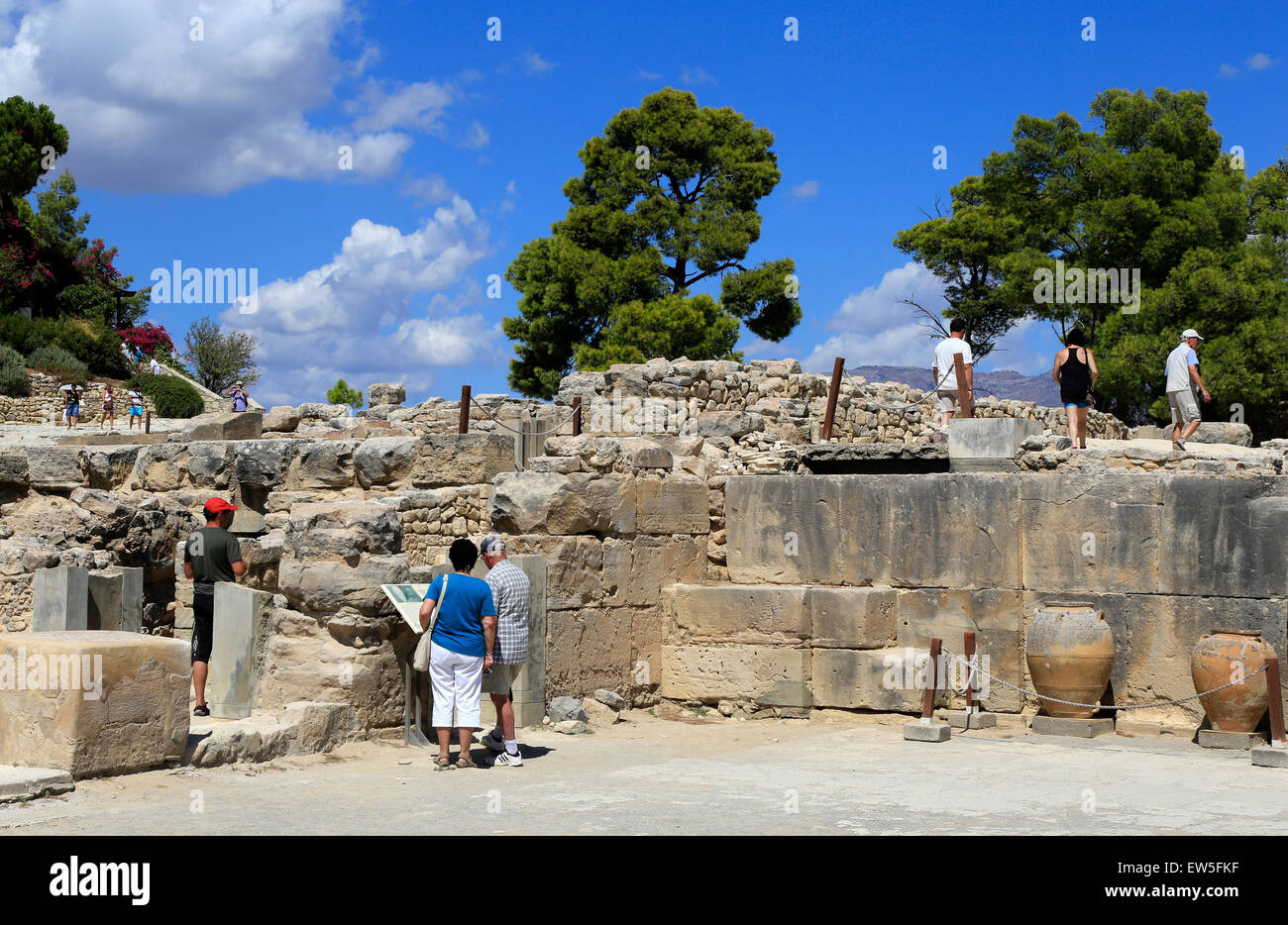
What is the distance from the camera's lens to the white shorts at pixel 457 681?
8.11 m

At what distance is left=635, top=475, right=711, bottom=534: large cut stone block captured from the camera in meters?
11.3

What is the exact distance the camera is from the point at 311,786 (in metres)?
7.22

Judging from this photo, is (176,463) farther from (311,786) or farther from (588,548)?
(311,786)

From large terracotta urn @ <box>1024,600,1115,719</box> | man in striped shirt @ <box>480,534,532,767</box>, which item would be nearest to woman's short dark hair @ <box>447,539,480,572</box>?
man in striped shirt @ <box>480,534,532,767</box>

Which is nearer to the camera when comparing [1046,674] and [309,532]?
[309,532]

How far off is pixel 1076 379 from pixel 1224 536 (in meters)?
2.49

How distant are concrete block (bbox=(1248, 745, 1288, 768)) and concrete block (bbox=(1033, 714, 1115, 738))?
1.50 m

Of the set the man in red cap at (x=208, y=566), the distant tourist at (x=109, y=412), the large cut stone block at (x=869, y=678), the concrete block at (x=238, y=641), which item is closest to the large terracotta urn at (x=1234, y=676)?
the large cut stone block at (x=869, y=678)

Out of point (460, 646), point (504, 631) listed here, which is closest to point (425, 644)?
point (460, 646)

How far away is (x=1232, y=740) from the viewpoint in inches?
359

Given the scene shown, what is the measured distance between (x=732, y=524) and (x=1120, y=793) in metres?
4.91

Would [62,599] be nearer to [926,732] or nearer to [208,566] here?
[208,566]

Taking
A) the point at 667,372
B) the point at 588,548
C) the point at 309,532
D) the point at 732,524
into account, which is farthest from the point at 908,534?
the point at 667,372

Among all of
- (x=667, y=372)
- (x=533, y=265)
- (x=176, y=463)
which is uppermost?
(x=533, y=265)
